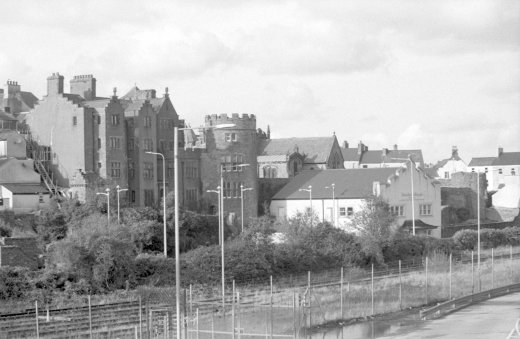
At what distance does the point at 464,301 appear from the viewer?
50.3 meters

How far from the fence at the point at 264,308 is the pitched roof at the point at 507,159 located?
305 feet

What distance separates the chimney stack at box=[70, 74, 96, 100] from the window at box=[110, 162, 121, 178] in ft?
38.0

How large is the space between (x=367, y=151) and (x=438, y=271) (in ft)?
309

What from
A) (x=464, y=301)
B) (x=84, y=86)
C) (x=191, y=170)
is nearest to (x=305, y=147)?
(x=191, y=170)

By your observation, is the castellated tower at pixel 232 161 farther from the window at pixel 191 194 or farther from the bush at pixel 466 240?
the bush at pixel 466 240

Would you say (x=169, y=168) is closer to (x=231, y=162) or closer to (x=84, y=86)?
(x=231, y=162)

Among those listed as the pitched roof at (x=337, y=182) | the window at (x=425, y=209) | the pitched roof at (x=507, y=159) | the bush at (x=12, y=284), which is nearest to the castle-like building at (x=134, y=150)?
the pitched roof at (x=337, y=182)

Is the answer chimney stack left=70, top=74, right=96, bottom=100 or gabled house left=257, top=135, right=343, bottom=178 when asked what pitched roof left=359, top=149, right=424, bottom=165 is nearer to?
gabled house left=257, top=135, right=343, bottom=178

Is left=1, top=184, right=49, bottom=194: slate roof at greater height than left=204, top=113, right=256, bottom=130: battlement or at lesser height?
lesser

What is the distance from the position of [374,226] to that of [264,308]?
1145 inches

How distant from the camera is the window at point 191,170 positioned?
84.9 meters

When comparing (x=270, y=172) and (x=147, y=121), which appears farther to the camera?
(x=270, y=172)

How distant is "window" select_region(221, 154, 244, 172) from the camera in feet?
285

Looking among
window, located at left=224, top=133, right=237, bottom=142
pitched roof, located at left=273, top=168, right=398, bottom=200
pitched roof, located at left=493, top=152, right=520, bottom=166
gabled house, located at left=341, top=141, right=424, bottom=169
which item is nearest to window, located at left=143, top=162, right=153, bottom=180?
window, located at left=224, top=133, right=237, bottom=142
